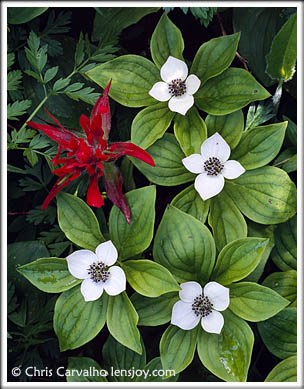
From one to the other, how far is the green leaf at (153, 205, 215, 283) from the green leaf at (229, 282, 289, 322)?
0.08 metres

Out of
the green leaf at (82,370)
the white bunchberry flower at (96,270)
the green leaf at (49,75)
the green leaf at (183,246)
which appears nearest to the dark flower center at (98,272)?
the white bunchberry flower at (96,270)

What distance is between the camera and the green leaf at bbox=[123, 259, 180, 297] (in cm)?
95

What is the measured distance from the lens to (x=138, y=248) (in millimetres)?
999

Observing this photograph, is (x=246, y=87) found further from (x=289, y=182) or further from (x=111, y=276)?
(x=111, y=276)

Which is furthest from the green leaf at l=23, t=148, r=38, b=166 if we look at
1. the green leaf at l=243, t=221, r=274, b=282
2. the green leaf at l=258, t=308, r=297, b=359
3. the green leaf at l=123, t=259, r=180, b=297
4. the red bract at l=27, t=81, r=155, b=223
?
the green leaf at l=258, t=308, r=297, b=359

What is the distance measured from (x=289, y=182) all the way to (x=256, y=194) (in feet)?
0.25

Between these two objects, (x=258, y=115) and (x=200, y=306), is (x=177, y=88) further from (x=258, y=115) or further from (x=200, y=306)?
(x=200, y=306)

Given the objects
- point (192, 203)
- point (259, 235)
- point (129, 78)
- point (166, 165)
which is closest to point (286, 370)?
point (259, 235)

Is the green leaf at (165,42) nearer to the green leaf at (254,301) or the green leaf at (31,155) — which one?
the green leaf at (31,155)

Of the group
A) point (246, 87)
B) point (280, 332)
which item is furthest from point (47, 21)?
point (280, 332)

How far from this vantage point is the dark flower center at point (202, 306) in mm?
1000

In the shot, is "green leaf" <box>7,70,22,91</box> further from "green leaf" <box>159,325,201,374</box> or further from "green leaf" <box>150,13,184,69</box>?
"green leaf" <box>159,325,201,374</box>

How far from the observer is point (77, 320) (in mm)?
1007

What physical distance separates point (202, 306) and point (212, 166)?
0.31 m
